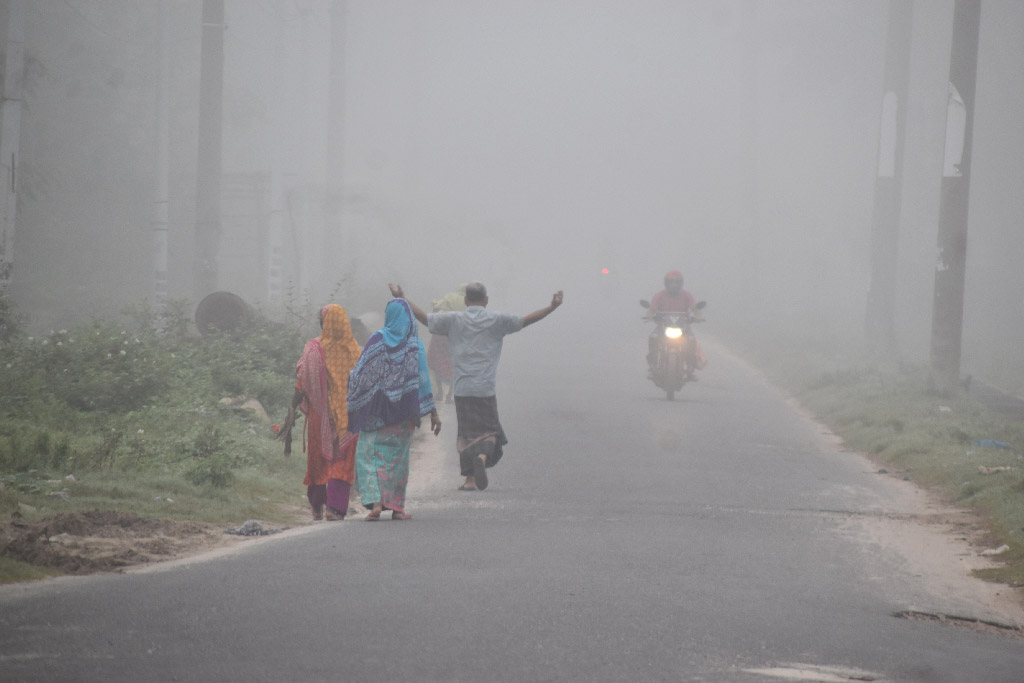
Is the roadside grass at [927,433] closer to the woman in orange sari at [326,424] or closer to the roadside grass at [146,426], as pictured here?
the woman in orange sari at [326,424]

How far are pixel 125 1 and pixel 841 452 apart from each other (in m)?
30.0

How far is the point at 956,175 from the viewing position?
18328mm

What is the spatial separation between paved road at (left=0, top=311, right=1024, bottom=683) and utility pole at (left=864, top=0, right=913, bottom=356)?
1614cm

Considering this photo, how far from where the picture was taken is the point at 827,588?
728 cm

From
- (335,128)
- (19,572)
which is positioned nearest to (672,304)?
(19,572)

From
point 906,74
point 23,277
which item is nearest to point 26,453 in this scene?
point 23,277

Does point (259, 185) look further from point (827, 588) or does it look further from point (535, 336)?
point (827, 588)

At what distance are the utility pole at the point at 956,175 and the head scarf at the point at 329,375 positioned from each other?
451 inches

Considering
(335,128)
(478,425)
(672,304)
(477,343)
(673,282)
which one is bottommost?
(478,425)

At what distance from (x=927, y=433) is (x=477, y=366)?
700 centimetres

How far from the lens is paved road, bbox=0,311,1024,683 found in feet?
17.3

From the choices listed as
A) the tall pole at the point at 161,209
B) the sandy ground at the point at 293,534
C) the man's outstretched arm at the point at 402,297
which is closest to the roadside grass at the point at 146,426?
the sandy ground at the point at 293,534

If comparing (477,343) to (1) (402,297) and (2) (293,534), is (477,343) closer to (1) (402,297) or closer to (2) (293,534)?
(1) (402,297)

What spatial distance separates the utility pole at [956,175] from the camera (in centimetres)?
1811
